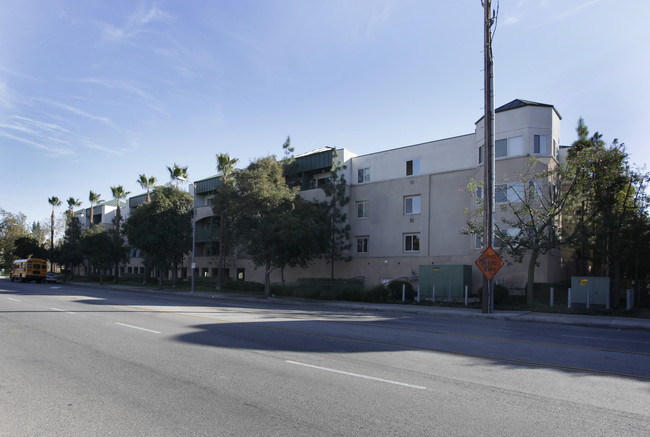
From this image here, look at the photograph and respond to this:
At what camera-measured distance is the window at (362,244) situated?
37.1 m

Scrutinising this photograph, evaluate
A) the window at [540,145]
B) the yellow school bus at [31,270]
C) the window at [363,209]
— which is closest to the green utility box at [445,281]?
the window at [540,145]

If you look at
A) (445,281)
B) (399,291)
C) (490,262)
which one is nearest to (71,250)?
(399,291)

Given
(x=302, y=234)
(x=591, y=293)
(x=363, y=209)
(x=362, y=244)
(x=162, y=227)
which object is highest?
(x=363, y=209)

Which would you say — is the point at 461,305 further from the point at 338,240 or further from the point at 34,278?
the point at 34,278

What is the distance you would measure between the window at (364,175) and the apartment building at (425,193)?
0.02m

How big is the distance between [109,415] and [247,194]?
26792mm

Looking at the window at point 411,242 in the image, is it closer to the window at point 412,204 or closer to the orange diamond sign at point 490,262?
the window at point 412,204

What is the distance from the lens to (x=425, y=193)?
33.5 meters

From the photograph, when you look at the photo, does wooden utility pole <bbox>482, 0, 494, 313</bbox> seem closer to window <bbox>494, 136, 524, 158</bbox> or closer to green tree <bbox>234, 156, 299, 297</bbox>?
window <bbox>494, 136, 524, 158</bbox>

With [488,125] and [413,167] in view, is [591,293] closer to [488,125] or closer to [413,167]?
[488,125]

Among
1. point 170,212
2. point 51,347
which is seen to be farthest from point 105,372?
point 170,212

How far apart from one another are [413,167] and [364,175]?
183 inches

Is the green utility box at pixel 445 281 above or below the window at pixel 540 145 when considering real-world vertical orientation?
below

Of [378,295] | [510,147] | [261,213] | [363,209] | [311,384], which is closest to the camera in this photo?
[311,384]
